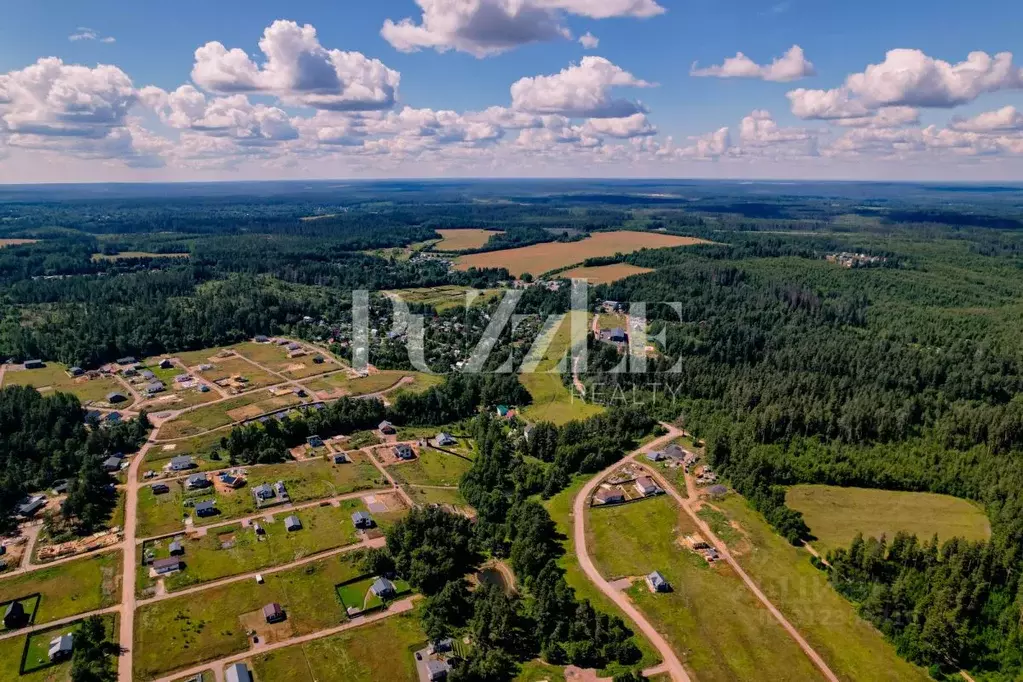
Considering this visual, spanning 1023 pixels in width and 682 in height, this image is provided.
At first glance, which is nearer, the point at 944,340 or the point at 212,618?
the point at 212,618

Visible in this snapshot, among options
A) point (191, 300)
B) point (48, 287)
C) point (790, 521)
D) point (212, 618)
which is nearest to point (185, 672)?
point (212, 618)

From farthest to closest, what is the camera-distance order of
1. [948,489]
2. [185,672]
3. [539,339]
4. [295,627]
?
[539,339] < [948,489] < [295,627] < [185,672]

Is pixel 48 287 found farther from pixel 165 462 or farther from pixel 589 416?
pixel 589 416

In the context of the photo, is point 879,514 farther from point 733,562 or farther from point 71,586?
point 71,586

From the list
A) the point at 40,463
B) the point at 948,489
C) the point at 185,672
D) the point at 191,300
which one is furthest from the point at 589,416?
the point at 191,300

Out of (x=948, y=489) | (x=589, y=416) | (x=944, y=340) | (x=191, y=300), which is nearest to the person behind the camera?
(x=948, y=489)

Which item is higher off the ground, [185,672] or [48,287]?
[48,287]

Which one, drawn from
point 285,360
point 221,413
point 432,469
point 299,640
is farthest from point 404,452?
point 285,360
